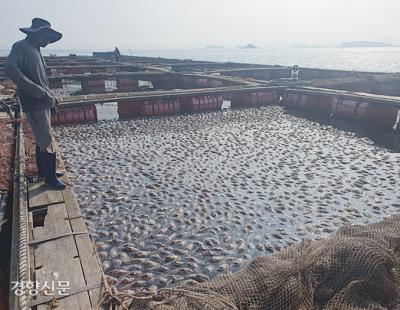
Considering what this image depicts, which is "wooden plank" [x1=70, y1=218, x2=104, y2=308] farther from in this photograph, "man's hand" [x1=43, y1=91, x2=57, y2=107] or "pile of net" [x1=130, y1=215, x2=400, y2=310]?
"man's hand" [x1=43, y1=91, x2=57, y2=107]

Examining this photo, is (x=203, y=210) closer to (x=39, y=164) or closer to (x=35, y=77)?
(x=39, y=164)

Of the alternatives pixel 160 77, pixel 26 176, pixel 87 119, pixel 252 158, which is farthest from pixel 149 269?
pixel 160 77

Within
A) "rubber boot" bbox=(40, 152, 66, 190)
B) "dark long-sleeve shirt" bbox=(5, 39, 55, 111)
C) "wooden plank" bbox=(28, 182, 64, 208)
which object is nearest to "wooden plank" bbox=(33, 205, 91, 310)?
"wooden plank" bbox=(28, 182, 64, 208)

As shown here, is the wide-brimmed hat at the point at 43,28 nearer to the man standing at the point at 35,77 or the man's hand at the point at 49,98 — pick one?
the man standing at the point at 35,77

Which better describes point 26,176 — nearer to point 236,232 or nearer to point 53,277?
point 53,277

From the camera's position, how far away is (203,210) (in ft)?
28.8

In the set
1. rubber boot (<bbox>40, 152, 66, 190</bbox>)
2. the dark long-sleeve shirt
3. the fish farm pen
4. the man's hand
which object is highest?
the dark long-sleeve shirt

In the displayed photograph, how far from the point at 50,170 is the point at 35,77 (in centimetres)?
225

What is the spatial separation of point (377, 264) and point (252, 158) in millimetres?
8342

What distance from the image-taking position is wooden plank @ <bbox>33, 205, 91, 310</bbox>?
421 cm

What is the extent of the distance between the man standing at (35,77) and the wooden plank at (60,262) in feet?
6.51

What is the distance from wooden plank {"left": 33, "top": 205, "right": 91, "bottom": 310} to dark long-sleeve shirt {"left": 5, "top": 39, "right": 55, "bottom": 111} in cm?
255

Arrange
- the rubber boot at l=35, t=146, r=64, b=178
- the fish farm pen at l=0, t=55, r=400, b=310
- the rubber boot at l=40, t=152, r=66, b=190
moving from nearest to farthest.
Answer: the fish farm pen at l=0, t=55, r=400, b=310 < the rubber boot at l=40, t=152, r=66, b=190 < the rubber boot at l=35, t=146, r=64, b=178

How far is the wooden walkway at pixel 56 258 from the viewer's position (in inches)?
165
